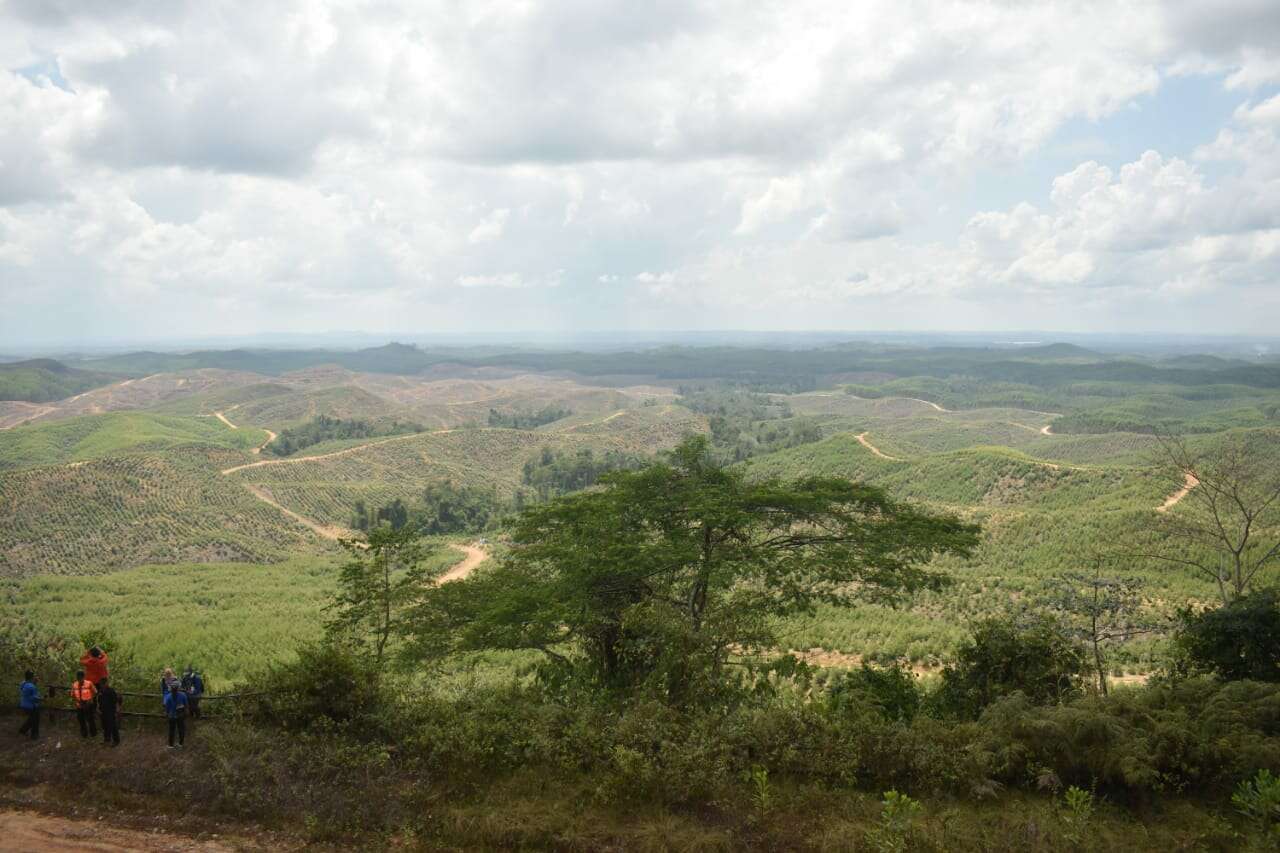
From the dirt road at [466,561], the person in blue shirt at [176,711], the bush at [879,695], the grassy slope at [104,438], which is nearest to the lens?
the person in blue shirt at [176,711]

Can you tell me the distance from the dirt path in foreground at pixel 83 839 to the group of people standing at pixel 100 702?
180cm

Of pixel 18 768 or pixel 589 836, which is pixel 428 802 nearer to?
pixel 589 836

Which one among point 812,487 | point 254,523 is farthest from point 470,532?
point 812,487

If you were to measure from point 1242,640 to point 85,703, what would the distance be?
1924cm

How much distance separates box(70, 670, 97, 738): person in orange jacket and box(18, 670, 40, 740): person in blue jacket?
531 mm

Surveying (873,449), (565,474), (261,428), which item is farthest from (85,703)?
(261,428)

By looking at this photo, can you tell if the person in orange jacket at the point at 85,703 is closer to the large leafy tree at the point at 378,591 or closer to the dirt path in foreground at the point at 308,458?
the large leafy tree at the point at 378,591

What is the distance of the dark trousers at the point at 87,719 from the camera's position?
1128cm

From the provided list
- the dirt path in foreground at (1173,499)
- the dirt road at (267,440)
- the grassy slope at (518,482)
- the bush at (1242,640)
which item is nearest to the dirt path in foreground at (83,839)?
the bush at (1242,640)

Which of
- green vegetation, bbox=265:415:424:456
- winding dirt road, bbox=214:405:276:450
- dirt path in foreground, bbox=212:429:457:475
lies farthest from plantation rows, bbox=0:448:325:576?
green vegetation, bbox=265:415:424:456

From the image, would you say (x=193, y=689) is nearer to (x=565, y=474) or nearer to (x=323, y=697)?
(x=323, y=697)

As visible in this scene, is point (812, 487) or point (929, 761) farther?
point (812, 487)

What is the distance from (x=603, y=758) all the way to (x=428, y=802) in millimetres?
2498

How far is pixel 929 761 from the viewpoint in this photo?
32.3 ft
